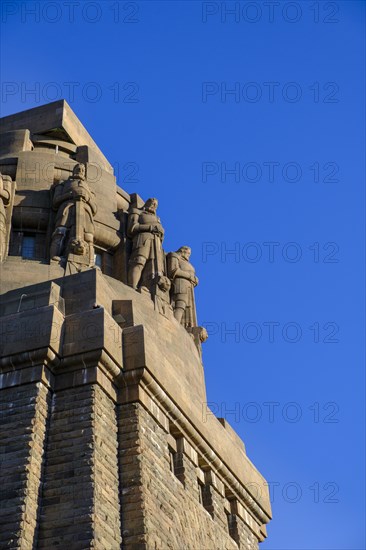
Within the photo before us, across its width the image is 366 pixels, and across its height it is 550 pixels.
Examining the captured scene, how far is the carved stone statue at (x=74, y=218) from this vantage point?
2317cm

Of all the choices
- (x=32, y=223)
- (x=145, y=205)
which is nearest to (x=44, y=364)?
(x=32, y=223)

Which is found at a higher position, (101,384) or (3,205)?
(3,205)

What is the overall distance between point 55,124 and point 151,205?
13.6 ft

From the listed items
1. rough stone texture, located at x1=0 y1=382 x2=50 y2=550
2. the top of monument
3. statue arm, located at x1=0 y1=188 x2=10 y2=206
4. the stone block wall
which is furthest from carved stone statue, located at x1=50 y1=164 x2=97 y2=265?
rough stone texture, located at x1=0 y1=382 x2=50 y2=550

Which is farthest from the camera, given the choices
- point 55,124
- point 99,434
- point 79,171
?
point 55,124

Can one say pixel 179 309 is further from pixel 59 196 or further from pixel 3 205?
pixel 3 205

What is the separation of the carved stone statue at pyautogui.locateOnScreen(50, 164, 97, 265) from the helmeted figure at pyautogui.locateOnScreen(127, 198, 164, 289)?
4.55 ft

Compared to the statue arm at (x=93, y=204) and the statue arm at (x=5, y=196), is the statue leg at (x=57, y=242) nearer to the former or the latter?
the statue arm at (x=93, y=204)

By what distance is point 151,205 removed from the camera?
26656 millimetres

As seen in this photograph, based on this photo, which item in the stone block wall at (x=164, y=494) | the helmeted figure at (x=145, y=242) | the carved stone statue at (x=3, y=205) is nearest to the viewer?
the stone block wall at (x=164, y=494)

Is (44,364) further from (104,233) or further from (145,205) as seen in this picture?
(145,205)

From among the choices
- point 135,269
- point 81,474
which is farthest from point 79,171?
point 81,474

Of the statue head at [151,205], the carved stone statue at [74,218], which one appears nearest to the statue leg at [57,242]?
the carved stone statue at [74,218]

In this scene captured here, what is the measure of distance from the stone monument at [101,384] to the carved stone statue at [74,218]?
42mm
